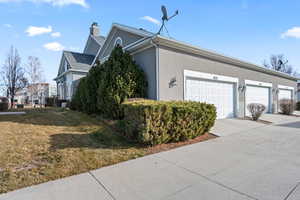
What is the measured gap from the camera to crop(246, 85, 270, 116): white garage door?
40.8 ft

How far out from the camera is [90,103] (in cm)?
1033

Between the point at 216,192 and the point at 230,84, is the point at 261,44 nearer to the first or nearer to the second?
the point at 230,84

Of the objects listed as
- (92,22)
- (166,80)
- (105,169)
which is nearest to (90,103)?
(166,80)

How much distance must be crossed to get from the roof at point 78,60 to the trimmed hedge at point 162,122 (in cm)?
1321

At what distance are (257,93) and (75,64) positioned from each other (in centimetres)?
1747

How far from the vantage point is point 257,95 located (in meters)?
→ 13.4

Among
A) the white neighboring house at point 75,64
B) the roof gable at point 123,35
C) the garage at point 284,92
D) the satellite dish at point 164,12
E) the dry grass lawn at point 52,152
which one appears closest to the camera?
the dry grass lawn at point 52,152

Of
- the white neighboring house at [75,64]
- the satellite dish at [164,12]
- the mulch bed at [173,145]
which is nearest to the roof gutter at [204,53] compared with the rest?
the satellite dish at [164,12]

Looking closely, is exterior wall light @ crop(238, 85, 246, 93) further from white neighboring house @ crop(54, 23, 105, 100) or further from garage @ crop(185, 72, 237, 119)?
white neighboring house @ crop(54, 23, 105, 100)

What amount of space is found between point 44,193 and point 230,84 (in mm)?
11347

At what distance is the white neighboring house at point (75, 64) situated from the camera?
16984 mm

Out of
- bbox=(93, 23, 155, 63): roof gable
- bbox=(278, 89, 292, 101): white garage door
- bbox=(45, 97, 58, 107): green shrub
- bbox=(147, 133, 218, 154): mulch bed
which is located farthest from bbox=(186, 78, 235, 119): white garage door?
bbox=(45, 97, 58, 107): green shrub

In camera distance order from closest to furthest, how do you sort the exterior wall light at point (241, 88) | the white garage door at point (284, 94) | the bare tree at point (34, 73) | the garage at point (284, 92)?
the exterior wall light at point (241, 88) < the garage at point (284, 92) < the white garage door at point (284, 94) < the bare tree at point (34, 73)

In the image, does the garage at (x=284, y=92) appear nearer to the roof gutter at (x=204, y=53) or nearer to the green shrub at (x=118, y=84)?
the roof gutter at (x=204, y=53)
